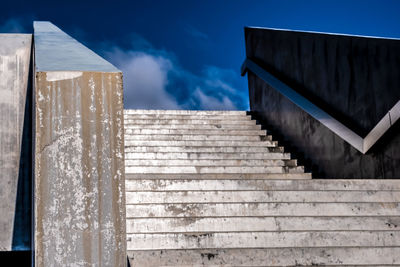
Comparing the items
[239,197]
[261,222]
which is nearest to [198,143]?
[239,197]

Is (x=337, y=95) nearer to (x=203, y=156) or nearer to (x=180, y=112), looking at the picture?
(x=203, y=156)

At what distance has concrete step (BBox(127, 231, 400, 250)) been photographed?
3006mm

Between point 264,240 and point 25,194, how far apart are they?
303cm

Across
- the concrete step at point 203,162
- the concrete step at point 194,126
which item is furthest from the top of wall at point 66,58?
the concrete step at point 194,126

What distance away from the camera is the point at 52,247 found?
1970 mm

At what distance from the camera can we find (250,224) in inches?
129

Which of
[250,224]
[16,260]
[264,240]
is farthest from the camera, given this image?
[16,260]

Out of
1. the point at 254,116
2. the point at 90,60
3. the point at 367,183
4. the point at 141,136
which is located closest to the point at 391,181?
the point at 367,183

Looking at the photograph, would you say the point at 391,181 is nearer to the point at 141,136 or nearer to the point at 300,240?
the point at 300,240

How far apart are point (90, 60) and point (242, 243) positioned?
1.58 meters

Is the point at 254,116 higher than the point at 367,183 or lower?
higher

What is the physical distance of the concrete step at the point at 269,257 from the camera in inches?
104

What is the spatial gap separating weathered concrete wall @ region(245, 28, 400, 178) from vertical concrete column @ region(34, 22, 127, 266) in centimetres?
320

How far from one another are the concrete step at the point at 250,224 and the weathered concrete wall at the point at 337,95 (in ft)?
4.30
